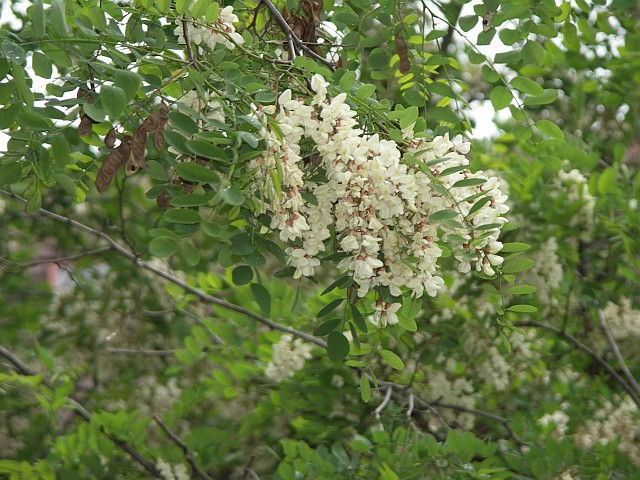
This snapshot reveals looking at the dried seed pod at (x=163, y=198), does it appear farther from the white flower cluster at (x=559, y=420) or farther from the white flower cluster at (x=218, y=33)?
the white flower cluster at (x=559, y=420)

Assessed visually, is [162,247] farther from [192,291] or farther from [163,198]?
[192,291]

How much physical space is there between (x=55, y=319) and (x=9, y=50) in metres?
2.09

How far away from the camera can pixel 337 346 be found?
1062mm

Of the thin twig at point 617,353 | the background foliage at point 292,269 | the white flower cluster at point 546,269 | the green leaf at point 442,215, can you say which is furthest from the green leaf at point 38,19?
the thin twig at point 617,353

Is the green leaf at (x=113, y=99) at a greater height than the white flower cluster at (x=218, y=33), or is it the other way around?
the white flower cluster at (x=218, y=33)

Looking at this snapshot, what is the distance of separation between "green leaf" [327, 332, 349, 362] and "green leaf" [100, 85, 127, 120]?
40 centimetres

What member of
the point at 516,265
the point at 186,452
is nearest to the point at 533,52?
the point at 516,265

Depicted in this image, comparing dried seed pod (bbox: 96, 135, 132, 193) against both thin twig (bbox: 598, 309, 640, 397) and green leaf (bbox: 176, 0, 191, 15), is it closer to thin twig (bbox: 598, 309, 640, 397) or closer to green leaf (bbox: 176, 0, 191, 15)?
green leaf (bbox: 176, 0, 191, 15)

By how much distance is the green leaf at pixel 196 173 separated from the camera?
2.74 feet

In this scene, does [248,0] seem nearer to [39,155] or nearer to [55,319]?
[39,155]

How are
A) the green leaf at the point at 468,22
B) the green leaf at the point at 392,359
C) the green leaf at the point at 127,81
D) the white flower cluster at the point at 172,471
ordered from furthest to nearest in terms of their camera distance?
the white flower cluster at the point at 172,471, the green leaf at the point at 468,22, the green leaf at the point at 392,359, the green leaf at the point at 127,81

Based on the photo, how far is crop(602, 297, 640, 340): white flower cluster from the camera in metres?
2.30

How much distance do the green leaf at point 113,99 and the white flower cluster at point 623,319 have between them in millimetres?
1775

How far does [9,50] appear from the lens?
0.91 m
